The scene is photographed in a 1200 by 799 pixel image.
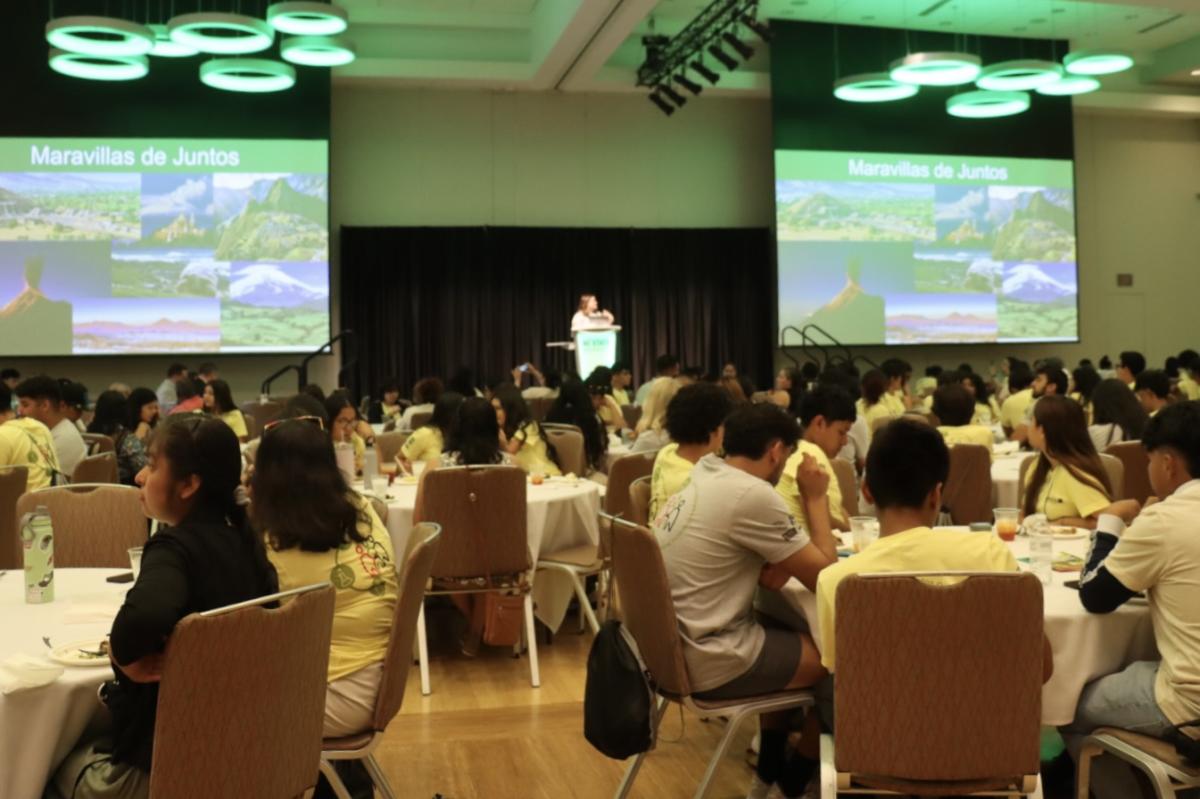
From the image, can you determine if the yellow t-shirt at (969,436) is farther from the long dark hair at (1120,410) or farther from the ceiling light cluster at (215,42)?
the ceiling light cluster at (215,42)

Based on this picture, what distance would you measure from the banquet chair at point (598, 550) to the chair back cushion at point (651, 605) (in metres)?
2.19

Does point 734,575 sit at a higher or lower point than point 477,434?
lower

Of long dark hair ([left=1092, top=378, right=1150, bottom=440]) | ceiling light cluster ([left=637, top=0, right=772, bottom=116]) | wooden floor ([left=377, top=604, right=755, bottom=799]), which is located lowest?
wooden floor ([left=377, top=604, right=755, bottom=799])

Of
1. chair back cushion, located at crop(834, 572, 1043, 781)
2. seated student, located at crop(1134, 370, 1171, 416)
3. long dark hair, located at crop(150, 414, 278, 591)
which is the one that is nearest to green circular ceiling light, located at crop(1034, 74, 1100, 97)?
seated student, located at crop(1134, 370, 1171, 416)

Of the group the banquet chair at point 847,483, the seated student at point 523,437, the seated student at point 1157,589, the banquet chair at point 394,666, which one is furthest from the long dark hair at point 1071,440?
the seated student at point 523,437

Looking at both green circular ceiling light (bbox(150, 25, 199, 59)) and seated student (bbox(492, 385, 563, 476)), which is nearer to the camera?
seated student (bbox(492, 385, 563, 476))

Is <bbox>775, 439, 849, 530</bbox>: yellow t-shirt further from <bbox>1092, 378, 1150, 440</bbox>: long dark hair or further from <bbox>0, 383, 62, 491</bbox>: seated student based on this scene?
<bbox>0, 383, 62, 491</bbox>: seated student

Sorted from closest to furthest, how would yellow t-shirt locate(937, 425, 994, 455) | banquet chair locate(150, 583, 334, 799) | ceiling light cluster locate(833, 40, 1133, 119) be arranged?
banquet chair locate(150, 583, 334, 799)
yellow t-shirt locate(937, 425, 994, 455)
ceiling light cluster locate(833, 40, 1133, 119)

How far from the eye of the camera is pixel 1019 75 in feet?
42.1

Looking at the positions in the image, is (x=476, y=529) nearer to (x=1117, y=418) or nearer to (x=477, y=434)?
(x=477, y=434)

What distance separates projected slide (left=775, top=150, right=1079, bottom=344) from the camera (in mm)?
15586

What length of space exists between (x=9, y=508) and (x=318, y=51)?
297 inches

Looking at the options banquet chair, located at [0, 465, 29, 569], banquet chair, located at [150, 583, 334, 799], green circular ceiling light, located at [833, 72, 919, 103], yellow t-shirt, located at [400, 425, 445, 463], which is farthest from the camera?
green circular ceiling light, located at [833, 72, 919, 103]

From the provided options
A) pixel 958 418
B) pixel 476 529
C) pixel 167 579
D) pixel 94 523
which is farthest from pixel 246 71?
pixel 167 579
